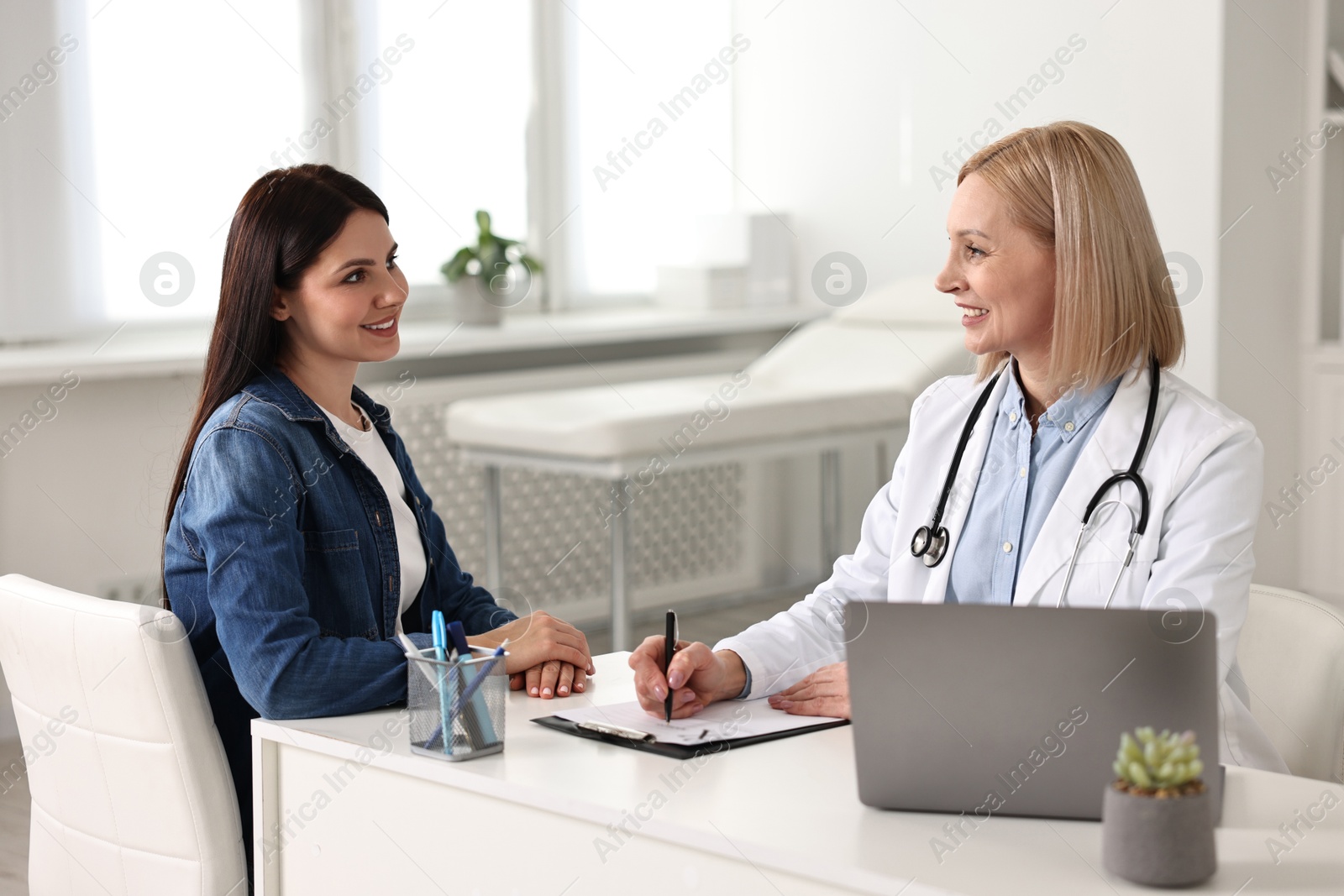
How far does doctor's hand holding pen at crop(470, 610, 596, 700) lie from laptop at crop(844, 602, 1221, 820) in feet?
1.69

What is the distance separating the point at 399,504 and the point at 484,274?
2.52 m

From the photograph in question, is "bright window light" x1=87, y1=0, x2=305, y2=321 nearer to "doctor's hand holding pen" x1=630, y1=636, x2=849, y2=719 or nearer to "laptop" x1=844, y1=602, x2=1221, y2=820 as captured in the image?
"doctor's hand holding pen" x1=630, y1=636, x2=849, y2=719

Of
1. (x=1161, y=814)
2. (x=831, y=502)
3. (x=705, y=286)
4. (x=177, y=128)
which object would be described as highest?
(x=177, y=128)

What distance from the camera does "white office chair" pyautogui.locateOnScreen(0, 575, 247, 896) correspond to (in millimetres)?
1435

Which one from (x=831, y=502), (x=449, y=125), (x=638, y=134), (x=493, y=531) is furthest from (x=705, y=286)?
(x=493, y=531)

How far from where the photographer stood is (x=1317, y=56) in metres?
3.97

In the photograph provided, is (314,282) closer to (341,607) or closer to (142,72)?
(341,607)

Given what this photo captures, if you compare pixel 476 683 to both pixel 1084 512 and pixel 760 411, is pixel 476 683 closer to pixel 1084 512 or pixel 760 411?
pixel 1084 512

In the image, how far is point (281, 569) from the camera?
4.92 ft

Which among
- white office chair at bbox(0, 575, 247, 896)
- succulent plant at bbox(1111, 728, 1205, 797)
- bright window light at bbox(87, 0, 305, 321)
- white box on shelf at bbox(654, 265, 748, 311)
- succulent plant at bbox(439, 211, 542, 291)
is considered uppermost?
bright window light at bbox(87, 0, 305, 321)

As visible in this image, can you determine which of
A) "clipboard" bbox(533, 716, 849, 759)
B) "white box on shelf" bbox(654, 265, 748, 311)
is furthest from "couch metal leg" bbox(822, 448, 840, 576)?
"clipboard" bbox(533, 716, 849, 759)

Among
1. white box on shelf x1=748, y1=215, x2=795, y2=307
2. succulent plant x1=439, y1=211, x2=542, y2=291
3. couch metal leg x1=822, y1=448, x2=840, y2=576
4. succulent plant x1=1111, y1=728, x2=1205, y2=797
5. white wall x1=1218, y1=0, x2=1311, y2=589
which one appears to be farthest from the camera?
white box on shelf x1=748, y1=215, x2=795, y2=307

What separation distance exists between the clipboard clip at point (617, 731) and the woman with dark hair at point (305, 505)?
0.56ft

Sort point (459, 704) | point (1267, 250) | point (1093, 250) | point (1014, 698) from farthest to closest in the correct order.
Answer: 1. point (1267, 250)
2. point (1093, 250)
3. point (459, 704)
4. point (1014, 698)
